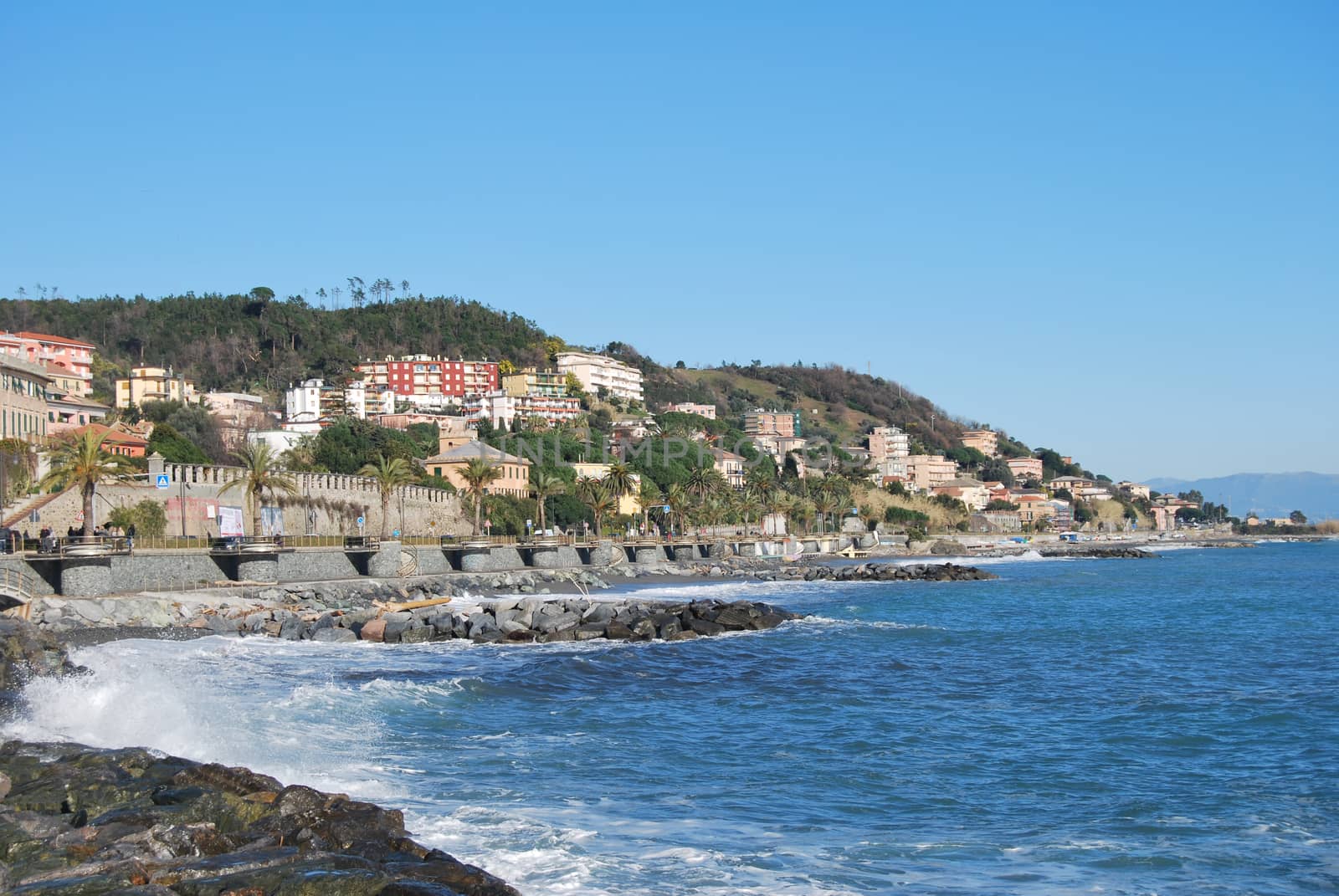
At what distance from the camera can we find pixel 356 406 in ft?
463

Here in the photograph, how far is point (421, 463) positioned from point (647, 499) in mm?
21915

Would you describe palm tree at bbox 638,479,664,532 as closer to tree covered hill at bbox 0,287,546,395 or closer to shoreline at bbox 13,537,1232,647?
shoreline at bbox 13,537,1232,647

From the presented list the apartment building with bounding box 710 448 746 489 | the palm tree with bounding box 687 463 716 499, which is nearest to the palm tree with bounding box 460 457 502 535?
the palm tree with bounding box 687 463 716 499

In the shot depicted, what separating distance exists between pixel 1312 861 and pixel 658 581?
56.5 metres

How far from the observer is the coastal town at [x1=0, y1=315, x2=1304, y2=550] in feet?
158

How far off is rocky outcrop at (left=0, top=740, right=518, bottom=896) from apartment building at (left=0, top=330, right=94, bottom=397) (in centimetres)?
8946

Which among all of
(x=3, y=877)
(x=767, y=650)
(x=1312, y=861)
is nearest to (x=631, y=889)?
(x=3, y=877)

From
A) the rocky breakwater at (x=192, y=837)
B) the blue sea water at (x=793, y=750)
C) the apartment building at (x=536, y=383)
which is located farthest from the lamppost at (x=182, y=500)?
the apartment building at (x=536, y=383)

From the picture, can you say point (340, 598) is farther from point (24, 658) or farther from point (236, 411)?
point (236, 411)

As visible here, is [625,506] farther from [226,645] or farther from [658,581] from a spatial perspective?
[226,645]

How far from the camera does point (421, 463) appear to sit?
92.3 m

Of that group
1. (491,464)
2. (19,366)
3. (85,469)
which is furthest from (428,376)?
(85,469)

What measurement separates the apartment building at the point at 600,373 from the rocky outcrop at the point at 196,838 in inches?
6192

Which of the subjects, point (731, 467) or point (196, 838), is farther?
point (731, 467)
